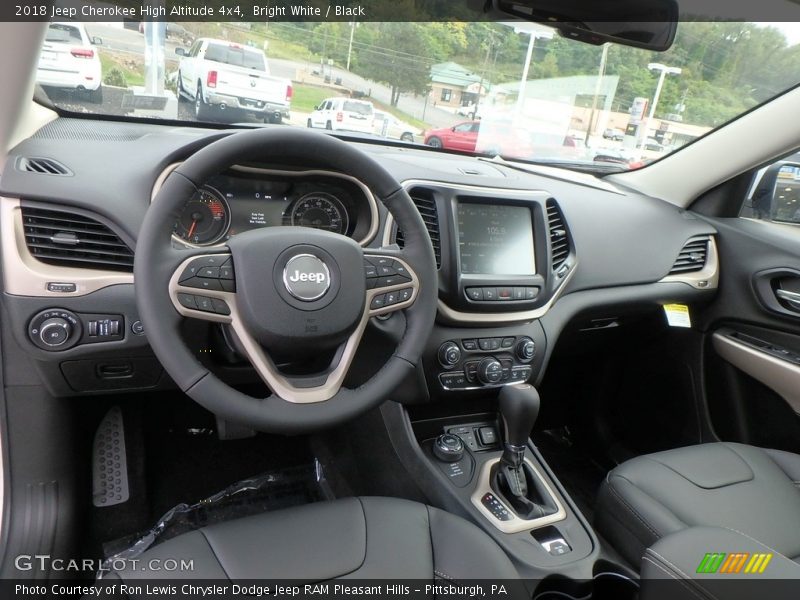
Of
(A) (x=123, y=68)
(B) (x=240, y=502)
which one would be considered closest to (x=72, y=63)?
(A) (x=123, y=68)

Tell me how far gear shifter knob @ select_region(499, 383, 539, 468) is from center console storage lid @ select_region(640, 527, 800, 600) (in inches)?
20.2

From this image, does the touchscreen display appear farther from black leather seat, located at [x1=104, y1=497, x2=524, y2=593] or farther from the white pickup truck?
black leather seat, located at [x1=104, y1=497, x2=524, y2=593]

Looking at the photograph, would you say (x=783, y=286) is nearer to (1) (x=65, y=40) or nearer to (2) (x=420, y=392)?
(2) (x=420, y=392)

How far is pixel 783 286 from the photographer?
7.26 feet

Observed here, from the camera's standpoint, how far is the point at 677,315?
234 cm

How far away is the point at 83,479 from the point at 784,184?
2.77 meters

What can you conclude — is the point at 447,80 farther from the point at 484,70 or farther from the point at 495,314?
the point at 495,314

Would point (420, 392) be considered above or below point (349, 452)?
above

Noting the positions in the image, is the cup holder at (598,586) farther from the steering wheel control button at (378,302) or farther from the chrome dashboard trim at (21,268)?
the chrome dashboard trim at (21,268)

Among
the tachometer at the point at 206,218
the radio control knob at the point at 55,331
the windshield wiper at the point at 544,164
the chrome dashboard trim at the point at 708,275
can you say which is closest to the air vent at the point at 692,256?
the chrome dashboard trim at the point at 708,275

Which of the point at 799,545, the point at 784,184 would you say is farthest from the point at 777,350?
the point at 799,545

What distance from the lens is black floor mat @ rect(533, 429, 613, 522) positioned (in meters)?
2.46

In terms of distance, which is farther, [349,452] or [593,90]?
[593,90]

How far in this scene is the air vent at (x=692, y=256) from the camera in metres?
2.32
